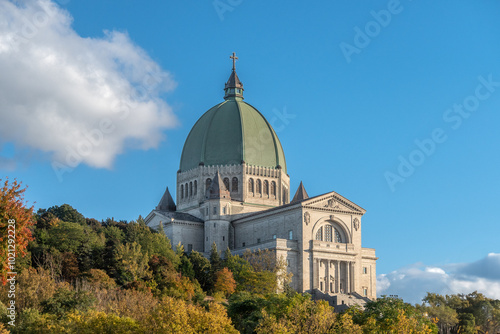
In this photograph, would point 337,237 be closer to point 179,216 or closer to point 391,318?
point 179,216

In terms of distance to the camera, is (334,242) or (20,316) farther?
(334,242)

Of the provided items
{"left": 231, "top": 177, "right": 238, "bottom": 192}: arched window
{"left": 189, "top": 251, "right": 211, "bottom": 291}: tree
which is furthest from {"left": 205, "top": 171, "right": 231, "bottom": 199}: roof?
{"left": 189, "top": 251, "right": 211, "bottom": 291}: tree

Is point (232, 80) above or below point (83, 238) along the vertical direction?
above

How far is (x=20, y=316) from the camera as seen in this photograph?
205 feet

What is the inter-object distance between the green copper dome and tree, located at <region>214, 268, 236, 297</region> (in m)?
24.9

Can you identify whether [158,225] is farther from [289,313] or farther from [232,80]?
[289,313]

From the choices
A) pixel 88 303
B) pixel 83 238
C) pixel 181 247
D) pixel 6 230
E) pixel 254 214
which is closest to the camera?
pixel 6 230

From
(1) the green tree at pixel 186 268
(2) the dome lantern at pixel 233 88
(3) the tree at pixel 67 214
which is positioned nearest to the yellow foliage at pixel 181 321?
(1) the green tree at pixel 186 268

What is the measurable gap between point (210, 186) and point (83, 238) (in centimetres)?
2521

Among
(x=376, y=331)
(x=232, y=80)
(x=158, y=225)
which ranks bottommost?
(x=376, y=331)

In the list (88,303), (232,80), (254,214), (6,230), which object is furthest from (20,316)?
(232,80)

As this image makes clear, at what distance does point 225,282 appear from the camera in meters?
91.2

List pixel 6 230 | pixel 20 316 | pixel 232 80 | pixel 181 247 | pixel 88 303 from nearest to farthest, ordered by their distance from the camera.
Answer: pixel 6 230, pixel 20 316, pixel 88 303, pixel 181 247, pixel 232 80

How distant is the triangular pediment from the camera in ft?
328
